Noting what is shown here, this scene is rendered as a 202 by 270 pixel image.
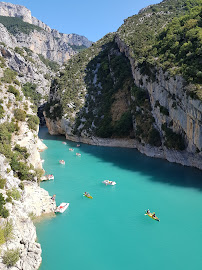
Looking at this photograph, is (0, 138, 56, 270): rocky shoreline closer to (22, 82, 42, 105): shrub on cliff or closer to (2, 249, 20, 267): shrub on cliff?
(2, 249, 20, 267): shrub on cliff

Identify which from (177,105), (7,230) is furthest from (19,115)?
(177,105)

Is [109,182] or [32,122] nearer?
[109,182]

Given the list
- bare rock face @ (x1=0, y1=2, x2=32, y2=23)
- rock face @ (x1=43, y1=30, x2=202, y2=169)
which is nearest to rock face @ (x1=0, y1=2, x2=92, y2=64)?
bare rock face @ (x1=0, y1=2, x2=32, y2=23)

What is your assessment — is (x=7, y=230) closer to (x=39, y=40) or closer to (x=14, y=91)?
(x=14, y=91)

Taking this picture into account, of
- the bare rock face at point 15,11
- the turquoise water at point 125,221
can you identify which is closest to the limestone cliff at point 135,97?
the turquoise water at point 125,221

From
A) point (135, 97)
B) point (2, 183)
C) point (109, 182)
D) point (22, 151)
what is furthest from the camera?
point (135, 97)

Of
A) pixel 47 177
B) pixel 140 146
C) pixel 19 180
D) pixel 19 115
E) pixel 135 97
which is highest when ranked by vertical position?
pixel 135 97
